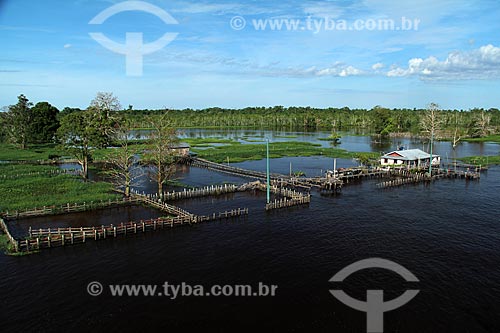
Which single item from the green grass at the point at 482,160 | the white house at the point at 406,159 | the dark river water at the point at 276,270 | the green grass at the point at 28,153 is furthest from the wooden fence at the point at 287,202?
the green grass at the point at 482,160

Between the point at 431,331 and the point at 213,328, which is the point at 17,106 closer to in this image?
the point at 213,328

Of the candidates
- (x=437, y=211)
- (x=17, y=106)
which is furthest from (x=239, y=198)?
(x=17, y=106)

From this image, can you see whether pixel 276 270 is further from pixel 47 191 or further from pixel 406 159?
pixel 406 159

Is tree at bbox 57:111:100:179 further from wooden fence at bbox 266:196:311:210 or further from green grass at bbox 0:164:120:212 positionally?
wooden fence at bbox 266:196:311:210

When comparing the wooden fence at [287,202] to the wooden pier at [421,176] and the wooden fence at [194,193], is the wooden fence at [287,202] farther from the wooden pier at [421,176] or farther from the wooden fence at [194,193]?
the wooden pier at [421,176]

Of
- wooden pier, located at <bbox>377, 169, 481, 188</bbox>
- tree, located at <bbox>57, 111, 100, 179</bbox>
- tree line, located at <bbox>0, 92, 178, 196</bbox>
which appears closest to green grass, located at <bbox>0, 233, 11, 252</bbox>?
tree line, located at <bbox>0, 92, 178, 196</bbox>

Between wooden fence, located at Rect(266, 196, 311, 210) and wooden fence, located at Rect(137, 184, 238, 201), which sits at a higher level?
wooden fence, located at Rect(137, 184, 238, 201)
